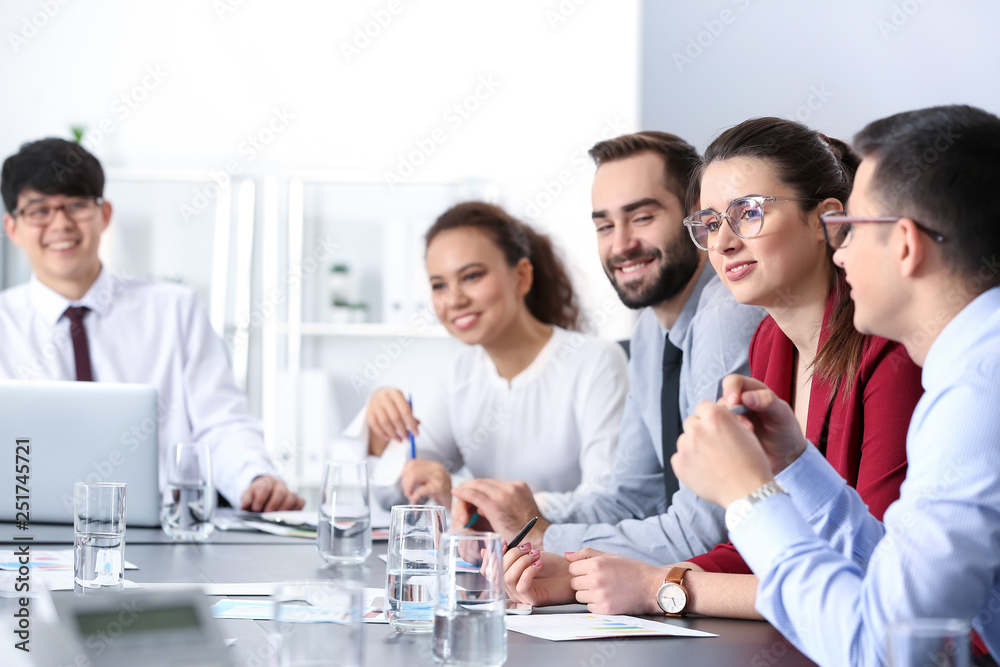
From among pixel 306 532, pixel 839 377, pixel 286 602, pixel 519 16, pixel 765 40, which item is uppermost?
pixel 519 16

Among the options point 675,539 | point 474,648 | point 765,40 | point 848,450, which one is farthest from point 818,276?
point 765,40

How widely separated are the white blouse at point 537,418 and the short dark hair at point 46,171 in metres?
1.13

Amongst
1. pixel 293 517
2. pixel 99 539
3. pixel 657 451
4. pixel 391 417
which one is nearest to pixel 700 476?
pixel 99 539

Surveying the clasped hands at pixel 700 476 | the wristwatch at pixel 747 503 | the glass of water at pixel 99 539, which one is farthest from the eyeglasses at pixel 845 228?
the glass of water at pixel 99 539

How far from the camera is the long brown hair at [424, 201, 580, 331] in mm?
2783

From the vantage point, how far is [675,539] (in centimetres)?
159

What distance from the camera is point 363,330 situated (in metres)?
4.24

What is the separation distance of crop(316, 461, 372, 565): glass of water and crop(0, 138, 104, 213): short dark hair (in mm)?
1667

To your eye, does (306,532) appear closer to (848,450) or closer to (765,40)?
(848,450)

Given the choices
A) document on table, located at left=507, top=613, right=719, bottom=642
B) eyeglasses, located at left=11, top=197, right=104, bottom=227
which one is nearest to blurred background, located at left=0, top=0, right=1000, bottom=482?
eyeglasses, located at left=11, top=197, right=104, bottom=227

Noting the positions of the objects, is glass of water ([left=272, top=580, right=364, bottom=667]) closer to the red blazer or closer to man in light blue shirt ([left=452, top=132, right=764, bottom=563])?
the red blazer

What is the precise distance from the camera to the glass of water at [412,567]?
1.13 meters

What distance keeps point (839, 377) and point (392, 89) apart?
3476mm

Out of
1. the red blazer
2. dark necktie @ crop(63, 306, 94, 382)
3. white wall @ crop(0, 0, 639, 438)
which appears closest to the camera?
→ the red blazer
